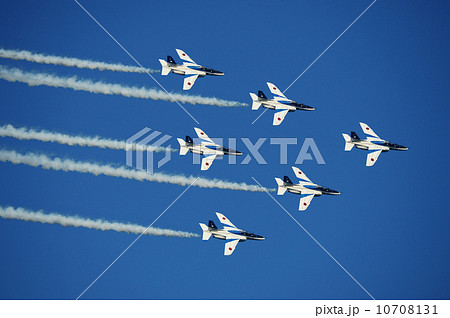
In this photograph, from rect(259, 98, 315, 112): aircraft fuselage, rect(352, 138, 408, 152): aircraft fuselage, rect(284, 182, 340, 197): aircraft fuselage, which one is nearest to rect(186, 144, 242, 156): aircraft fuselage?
rect(259, 98, 315, 112): aircraft fuselage

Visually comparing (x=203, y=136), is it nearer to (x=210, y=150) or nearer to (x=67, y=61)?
(x=210, y=150)

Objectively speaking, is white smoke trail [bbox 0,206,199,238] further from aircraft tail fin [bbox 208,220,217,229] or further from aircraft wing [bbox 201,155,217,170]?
aircraft wing [bbox 201,155,217,170]

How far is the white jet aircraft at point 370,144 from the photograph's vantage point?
76.0 m

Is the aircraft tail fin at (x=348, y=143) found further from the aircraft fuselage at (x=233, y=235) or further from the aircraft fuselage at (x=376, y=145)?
the aircraft fuselage at (x=233, y=235)

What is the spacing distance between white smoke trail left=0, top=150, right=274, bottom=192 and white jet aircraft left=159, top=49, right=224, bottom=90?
7422mm

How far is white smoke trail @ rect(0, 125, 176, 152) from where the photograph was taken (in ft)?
224

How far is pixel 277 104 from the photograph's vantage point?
247 ft

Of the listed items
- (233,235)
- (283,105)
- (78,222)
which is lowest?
(78,222)

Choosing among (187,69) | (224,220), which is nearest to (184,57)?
(187,69)

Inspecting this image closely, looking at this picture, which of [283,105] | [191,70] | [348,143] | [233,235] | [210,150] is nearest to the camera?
[210,150]

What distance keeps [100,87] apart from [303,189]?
17627 mm
